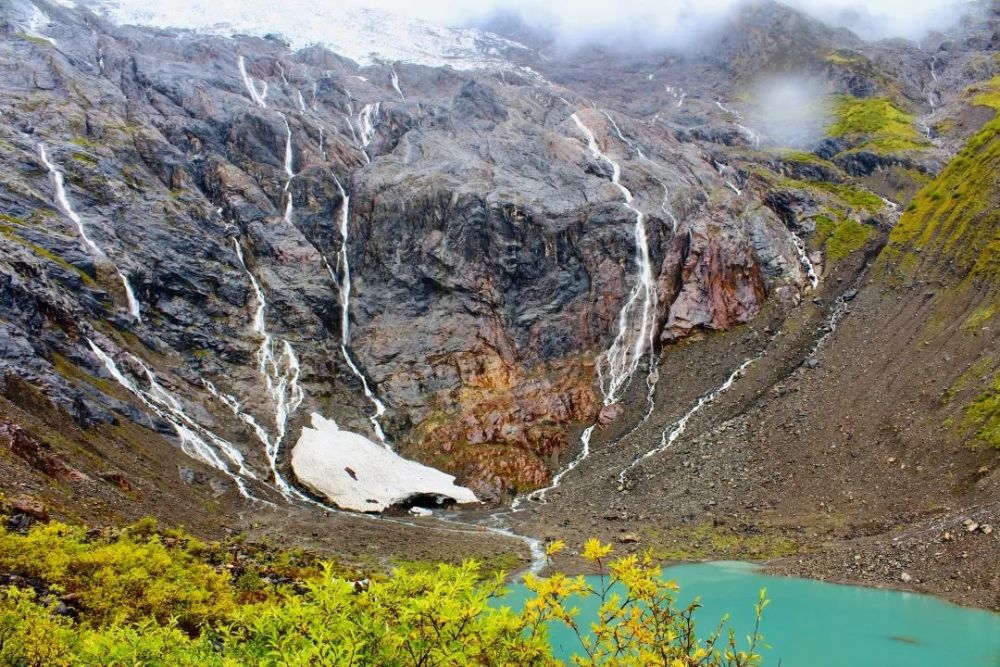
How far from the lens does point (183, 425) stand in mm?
48906

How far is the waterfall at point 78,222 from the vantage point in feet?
197

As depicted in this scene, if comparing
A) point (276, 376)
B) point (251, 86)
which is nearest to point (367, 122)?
point (251, 86)

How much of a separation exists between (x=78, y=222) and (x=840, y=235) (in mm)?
82695

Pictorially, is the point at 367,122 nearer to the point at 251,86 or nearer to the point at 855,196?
the point at 251,86

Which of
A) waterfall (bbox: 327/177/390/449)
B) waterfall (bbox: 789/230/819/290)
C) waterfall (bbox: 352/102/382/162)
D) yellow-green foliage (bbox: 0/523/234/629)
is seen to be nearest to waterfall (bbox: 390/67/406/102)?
waterfall (bbox: 352/102/382/162)

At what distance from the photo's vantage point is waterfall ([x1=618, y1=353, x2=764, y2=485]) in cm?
5144

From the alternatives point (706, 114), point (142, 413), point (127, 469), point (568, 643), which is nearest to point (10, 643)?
point (568, 643)

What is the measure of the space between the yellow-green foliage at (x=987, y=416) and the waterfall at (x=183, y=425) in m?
45.8

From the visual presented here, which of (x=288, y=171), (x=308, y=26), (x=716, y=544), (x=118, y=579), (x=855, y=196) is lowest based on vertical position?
(x=118, y=579)

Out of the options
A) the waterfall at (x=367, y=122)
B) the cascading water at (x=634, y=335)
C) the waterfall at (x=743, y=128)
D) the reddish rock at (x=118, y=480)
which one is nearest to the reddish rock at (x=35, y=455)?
the reddish rock at (x=118, y=480)

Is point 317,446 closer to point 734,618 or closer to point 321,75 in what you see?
point 734,618

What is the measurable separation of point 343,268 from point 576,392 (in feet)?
109

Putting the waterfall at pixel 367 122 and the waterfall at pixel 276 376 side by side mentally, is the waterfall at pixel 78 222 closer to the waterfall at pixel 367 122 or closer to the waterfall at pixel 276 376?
the waterfall at pixel 276 376

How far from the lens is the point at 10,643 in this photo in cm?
846
